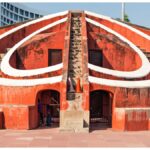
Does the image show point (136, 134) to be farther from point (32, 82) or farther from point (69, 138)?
point (32, 82)

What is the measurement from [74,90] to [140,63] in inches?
181

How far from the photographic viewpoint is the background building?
66.2m

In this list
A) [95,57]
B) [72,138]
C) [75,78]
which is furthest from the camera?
[95,57]

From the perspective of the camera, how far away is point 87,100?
12.0 meters

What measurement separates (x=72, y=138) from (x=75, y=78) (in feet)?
10.8

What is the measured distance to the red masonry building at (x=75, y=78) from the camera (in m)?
12.0

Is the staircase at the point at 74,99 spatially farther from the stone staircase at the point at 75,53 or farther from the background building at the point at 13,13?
the background building at the point at 13,13

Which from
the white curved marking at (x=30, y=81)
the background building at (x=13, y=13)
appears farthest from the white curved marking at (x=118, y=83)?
the background building at (x=13, y=13)

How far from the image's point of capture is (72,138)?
10305 mm

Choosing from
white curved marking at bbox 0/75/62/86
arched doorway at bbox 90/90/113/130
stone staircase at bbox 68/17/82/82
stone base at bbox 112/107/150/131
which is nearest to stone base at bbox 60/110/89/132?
stone base at bbox 112/107/150/131

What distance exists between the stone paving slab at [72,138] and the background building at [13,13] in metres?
55.1

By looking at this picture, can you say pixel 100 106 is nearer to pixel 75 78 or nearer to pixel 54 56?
pixel 75 78

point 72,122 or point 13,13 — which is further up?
point 13,13

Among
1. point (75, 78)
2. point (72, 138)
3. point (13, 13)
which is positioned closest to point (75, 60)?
point (75, 78)
